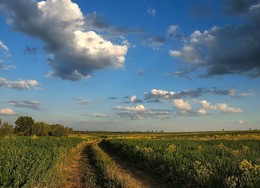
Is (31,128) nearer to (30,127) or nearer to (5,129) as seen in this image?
(30,127)

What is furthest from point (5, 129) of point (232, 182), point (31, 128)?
point (232, 182)

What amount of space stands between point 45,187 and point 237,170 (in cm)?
746

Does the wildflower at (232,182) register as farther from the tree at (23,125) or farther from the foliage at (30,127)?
the tree at (23,125)

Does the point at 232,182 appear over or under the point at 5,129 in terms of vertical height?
under

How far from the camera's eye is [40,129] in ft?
382

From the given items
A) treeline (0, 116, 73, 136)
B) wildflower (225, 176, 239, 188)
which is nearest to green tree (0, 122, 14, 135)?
treeline (0, 116, 73, 136)

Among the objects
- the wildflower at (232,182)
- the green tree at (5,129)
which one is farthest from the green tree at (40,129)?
the wildflower at (232,182)

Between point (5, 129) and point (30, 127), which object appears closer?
point (5, 129)

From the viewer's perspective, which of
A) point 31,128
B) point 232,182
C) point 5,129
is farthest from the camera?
point 31,128

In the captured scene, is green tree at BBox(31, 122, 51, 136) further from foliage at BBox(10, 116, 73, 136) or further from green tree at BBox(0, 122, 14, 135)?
green tree at BBox(0, 122, 14, 135)

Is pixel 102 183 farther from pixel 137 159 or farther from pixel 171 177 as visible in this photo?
pixel 137 159

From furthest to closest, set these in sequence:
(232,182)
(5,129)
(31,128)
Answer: (31,128)
(5,129)
(232,182)

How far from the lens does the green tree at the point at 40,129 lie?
376ft

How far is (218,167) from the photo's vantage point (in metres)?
14.1
